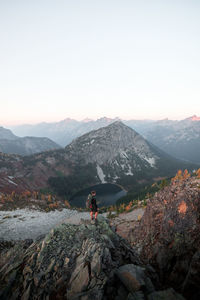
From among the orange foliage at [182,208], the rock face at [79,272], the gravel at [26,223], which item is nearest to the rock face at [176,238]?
the orange foliage at [182,208]

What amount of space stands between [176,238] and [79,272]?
37.1ft

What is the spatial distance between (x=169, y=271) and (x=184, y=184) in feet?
38.6

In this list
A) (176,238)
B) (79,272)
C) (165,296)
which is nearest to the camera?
(165,296)

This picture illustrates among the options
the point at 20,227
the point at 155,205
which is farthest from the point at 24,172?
the point at 155,205

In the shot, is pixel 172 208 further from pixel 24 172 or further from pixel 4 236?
pixel 24 172

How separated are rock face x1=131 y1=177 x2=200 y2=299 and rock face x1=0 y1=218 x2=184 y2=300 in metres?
2.87

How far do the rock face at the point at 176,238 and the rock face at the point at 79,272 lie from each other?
2.87 metres

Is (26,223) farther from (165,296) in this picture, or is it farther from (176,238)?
(165,296)

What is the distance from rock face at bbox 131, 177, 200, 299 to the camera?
44.6 ft

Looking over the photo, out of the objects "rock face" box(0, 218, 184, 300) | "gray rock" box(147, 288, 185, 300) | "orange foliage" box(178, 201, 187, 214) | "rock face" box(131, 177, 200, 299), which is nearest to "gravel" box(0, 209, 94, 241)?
"rock face" box(0, 218, 184, 300)

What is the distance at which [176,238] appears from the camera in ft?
55.6

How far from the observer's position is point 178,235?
56.1 ft

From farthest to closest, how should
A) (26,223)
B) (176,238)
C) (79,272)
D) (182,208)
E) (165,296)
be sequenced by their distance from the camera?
(26,223) < (182,208) < (176,238) < (79,272) < (165,296)

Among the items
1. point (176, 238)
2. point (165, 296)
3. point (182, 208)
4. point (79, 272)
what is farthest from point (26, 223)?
point (165, 296)
